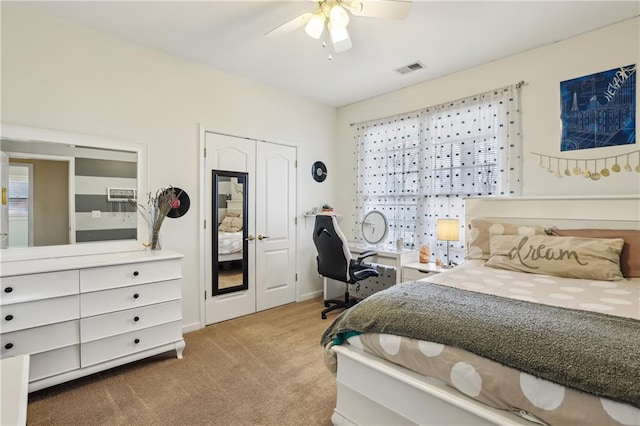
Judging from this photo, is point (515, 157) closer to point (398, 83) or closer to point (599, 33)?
point (599, 33)

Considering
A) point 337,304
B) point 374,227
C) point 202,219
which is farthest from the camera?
point 374,227

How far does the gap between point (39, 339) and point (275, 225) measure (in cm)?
229

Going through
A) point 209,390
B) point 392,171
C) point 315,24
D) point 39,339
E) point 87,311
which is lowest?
point 209,390

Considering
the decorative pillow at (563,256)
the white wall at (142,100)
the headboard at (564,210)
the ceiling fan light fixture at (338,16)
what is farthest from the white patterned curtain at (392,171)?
the ceiling fan light fixture at (338,16)

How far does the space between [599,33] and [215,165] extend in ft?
11.8

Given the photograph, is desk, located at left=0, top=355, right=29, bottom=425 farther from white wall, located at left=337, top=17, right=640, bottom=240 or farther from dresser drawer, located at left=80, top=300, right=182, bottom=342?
white wall, located at left=337, top=17, right=640, bottom=240

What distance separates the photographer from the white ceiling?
2227 mm

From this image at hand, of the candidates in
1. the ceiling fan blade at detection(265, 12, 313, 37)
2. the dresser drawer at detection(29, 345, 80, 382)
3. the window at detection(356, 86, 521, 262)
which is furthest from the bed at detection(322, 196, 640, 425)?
the ceiling fan blade at detection(265, 12, 313, 37)

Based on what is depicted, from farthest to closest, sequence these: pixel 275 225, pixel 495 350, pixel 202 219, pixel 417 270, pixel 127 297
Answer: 1. pixel 275 225
2. pixel 202 219
3. pixel 417 270
4. pixel 127 297
5. pixel 495 350

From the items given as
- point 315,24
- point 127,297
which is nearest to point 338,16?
point 315,24

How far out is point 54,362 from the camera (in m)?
1.98

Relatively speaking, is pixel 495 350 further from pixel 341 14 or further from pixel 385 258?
pixel 385 258

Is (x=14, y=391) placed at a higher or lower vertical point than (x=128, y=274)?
lower

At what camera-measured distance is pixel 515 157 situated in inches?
113
